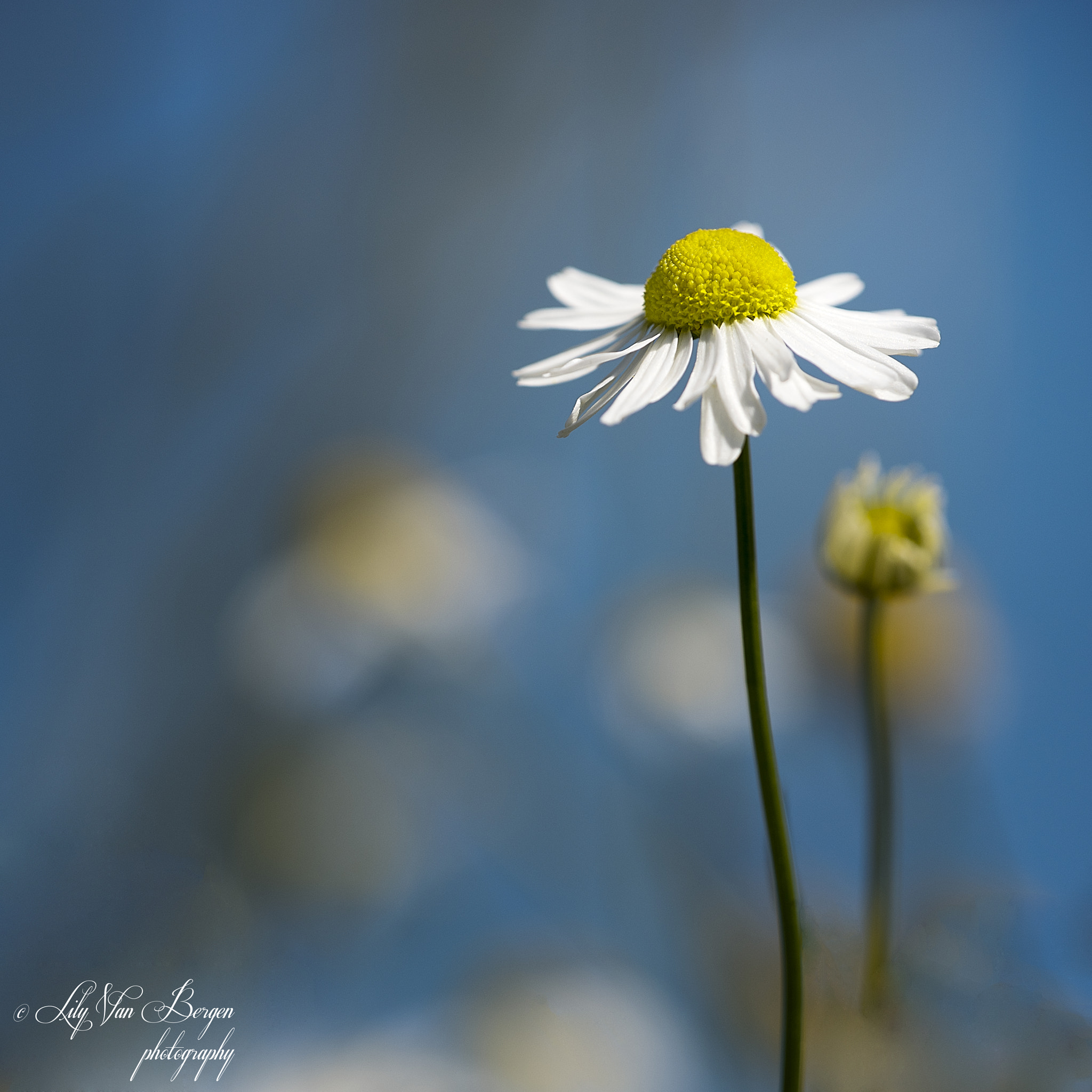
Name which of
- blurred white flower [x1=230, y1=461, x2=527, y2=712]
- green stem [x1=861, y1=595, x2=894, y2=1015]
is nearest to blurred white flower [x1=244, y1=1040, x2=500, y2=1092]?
green stem [x1=861, y1=595, x2=894, y2=1015]

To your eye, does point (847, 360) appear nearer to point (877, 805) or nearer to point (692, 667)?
point (877, 805)

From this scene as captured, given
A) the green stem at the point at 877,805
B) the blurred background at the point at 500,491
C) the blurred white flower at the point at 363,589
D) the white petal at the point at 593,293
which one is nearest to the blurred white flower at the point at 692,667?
the blurred background at the point at 500,491

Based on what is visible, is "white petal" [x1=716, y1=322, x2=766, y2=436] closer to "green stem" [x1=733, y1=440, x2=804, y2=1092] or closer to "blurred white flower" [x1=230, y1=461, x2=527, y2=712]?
"green stem" [x1=733, y1=440, x2=804, y2=1092]

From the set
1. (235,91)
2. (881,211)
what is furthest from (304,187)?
(881,211)

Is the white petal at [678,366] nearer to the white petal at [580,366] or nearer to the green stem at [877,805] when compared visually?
the white petal at [580,366]

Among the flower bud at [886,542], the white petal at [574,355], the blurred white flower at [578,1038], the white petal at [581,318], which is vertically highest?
the white petal at [581,318]

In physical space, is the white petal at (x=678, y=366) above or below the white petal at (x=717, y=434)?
above

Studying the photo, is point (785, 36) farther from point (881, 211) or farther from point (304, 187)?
point (304, 187)

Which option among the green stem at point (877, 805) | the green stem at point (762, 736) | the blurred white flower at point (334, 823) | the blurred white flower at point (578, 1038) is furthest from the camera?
the blurred white flower at point (334, 823)
